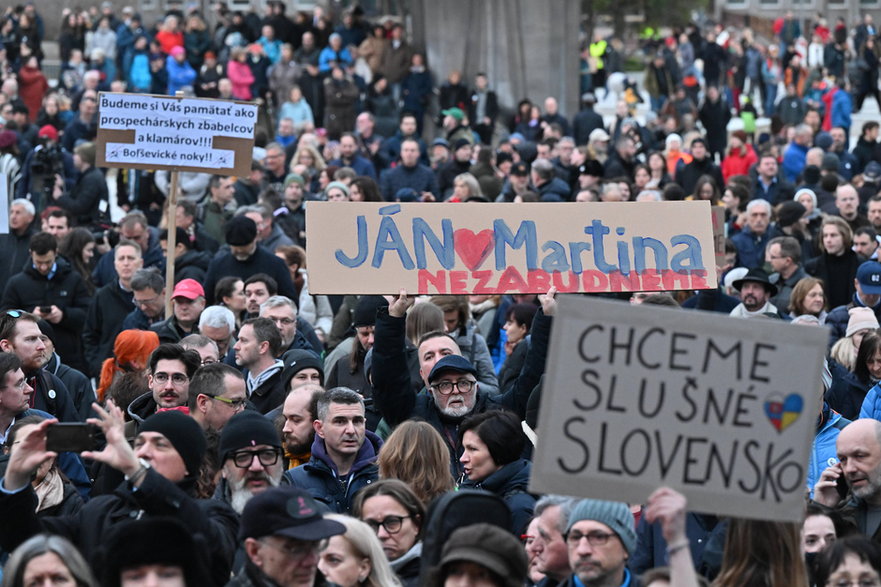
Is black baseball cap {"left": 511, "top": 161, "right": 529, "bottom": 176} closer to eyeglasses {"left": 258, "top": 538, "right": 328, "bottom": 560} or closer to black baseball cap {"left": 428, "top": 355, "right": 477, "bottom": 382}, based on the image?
black baseball cap {"left": 428, "top": 355, "right": 477, "bottom": 382}

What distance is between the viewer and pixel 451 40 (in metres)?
27.2

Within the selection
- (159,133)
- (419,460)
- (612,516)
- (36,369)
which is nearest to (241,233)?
(159,133)

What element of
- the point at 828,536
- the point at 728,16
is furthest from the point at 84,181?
the point at 728,16

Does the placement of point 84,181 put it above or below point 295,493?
above

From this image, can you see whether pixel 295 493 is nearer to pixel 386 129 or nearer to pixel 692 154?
pixel 692 154

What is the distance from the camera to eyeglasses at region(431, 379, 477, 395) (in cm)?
761

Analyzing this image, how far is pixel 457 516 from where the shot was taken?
17.4ft

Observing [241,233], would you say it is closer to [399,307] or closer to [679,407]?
[399,307]

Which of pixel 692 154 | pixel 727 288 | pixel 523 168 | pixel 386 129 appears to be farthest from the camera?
pixel 386 129

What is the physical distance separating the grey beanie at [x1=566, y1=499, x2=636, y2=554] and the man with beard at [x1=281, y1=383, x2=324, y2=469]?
91.1 inches

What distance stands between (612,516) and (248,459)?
4.87 ft

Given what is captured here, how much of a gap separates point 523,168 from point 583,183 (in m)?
0.75

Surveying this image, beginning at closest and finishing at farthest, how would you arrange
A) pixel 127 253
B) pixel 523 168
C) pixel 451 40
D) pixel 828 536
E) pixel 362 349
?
pixel 828 536
pixel 362 349
pixel 127 253
pixel 523 168
pixel 451 40

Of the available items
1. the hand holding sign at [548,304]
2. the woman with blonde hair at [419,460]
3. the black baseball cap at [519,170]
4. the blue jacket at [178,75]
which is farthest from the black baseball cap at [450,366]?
the blue jacket at [178,75]
